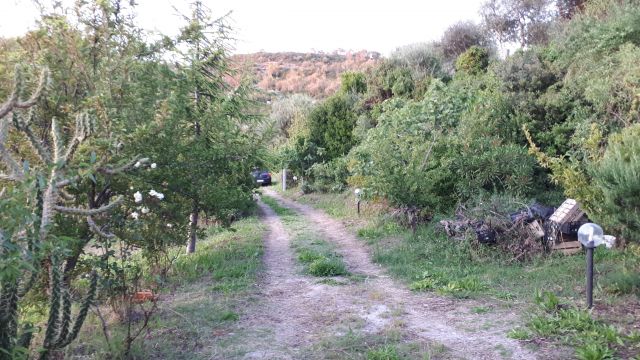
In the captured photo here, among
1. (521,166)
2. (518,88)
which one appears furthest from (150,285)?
(518,88)

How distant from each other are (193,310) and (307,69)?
213 ft

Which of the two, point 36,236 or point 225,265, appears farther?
point 225,265

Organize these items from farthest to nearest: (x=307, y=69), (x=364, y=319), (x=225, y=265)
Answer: (x=307, y=69) → (x=225, y=265) → (x=364, y=319)

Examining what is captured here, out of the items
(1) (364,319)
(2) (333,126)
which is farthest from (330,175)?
(1) (364,319)

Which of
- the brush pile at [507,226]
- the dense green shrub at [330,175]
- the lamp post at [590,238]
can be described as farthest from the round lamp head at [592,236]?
the dense green shrub at [330,175]

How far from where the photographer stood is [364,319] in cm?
620

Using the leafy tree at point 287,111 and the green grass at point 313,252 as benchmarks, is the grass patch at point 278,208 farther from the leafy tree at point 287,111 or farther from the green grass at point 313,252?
the leafy tree at point 287,111

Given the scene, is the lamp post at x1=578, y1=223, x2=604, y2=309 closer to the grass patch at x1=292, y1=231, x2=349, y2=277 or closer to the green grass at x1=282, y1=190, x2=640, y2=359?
the green grass at x1=282, y1=190, x2=640, y2=359

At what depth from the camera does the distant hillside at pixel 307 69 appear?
5804 centimetres

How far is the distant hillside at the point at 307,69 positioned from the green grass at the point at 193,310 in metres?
42.0

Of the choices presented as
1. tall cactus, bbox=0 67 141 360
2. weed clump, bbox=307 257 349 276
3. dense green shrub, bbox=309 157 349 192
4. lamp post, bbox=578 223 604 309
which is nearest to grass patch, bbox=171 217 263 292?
weed clump, bbox=307 257 349 276

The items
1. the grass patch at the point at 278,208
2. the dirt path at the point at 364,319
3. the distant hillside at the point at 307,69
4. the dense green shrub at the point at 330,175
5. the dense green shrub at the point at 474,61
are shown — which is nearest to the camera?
the dirt path at the point at 364,319

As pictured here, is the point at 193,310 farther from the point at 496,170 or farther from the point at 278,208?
the point at 278,208

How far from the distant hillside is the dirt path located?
43973 millimetres
